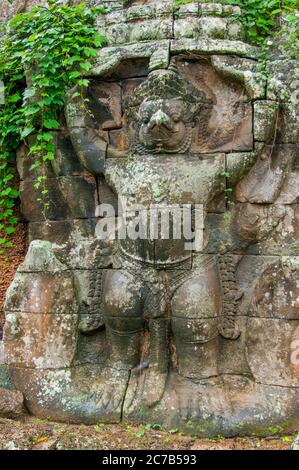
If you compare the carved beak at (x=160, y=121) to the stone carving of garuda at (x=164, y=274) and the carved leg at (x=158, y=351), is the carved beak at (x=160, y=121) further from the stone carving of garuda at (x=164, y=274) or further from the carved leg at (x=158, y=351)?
the carved leg at (x=158, y=351)

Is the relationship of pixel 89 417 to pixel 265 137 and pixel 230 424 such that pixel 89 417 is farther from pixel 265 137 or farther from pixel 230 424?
pixel 265 137

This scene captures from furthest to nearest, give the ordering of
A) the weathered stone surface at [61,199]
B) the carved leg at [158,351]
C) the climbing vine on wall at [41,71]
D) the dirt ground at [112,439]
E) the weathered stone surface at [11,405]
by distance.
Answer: the weathered stone surface at [61,199] < the climbing vine on wall at [41,71] < the carved leg at [158,351] < the weathered stone surface at [11,405] < the dirt ground at [112,439]

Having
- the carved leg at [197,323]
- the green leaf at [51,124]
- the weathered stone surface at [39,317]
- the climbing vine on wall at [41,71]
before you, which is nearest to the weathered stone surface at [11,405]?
the weathered stone surface at [39,317]

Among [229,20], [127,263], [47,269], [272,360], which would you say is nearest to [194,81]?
[229,20]

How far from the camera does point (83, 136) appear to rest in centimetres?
434

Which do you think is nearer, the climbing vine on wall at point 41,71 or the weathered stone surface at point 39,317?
the weathered stone surface at point 39,317

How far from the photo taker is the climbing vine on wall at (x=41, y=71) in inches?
169

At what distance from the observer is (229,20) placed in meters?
4.33

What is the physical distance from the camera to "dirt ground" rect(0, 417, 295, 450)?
3.63m

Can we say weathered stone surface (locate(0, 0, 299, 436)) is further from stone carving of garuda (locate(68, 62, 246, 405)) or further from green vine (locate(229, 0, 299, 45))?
green vine (locate(229, 0, 299, 45))

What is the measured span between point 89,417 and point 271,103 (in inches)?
114

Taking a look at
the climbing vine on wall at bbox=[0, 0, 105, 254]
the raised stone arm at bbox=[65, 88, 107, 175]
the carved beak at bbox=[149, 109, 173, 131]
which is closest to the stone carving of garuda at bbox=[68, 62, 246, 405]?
the carved beak at bbox=[149, 109, 173, 131]

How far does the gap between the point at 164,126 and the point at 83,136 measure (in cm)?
75

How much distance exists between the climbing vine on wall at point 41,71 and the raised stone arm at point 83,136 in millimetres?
112
